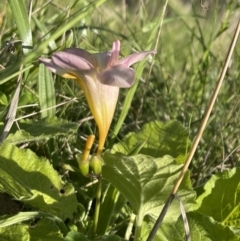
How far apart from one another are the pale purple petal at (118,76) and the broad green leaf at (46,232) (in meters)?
0.34

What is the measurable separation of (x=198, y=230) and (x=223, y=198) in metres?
0.21

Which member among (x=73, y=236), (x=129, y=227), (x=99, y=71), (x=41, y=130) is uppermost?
(x=99, y=71)

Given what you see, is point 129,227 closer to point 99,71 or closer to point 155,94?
point 99,71

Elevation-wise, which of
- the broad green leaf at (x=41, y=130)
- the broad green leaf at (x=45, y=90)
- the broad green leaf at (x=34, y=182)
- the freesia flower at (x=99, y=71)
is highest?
the freesia flower at (x=99, y=71)

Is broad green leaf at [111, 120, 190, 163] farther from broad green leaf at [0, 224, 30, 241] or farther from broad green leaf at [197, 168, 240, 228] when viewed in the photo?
broad green leaf at [0, 224, 30, 241]

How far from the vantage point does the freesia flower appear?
1.16 meters

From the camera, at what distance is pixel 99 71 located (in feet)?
4.02

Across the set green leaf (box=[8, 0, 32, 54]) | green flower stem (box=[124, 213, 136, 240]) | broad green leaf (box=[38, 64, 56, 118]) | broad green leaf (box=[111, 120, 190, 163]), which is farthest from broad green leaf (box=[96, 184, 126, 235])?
green leaf (box=[8, 0, 32, 54])

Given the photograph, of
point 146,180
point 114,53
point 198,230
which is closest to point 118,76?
point 114,53

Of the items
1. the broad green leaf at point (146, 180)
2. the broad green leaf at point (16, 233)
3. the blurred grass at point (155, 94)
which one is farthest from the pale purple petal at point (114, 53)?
the broad green leaf at point (16, 233)

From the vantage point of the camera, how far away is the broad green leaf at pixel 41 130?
4.27ft

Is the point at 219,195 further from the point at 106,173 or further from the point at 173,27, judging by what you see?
the point at 173,27

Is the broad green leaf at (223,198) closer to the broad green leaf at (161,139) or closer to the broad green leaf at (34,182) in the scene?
the broad green leaf at (161,139)

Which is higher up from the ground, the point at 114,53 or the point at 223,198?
the point at 114,53
